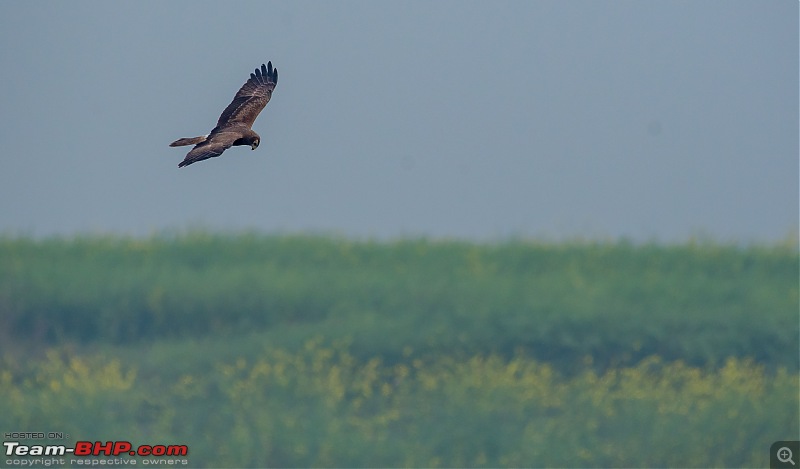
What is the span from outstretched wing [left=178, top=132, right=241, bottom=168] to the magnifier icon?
460 inches

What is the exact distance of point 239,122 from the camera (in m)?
10.8

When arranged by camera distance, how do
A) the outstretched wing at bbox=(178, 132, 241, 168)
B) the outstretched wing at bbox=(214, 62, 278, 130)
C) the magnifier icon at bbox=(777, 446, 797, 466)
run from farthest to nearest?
the magnifier icon at bbox=(777, 446, 797, 466)
the outstretched wing at bbox=(214, 62, 278, 130)
the outstretched wing at bbox=(178, 132, 241, 168)

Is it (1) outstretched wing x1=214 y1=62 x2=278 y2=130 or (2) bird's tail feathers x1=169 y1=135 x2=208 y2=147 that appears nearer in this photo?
(2) bird's tail feathers x1=169 y1=135 x2=208 y2=147

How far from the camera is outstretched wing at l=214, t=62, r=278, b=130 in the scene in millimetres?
10867

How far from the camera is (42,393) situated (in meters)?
19.9

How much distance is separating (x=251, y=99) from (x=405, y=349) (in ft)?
33.5

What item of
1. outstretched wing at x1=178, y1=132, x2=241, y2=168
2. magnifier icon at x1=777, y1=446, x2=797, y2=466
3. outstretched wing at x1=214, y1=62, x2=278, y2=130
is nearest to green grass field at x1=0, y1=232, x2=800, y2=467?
magnifier icon at x1=777, y1=446, x2=797, y2=466

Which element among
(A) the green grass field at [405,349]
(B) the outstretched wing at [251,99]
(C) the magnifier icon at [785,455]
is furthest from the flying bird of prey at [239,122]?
(C) the magnifier icon at [785,455]

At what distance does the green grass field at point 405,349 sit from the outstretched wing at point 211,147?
9.13 metres

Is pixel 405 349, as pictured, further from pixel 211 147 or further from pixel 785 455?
pixel 211 147

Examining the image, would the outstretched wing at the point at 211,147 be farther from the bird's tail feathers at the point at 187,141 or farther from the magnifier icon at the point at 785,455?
the magnifier icon at the point at 785,455

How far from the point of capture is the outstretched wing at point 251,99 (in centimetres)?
1087

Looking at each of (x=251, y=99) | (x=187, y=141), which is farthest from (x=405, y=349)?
(x=187, y=141)

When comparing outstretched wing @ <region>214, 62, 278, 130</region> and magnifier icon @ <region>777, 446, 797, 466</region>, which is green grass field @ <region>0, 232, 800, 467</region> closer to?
magnifier icon @ <region>777, 446, 797, 466</region>
